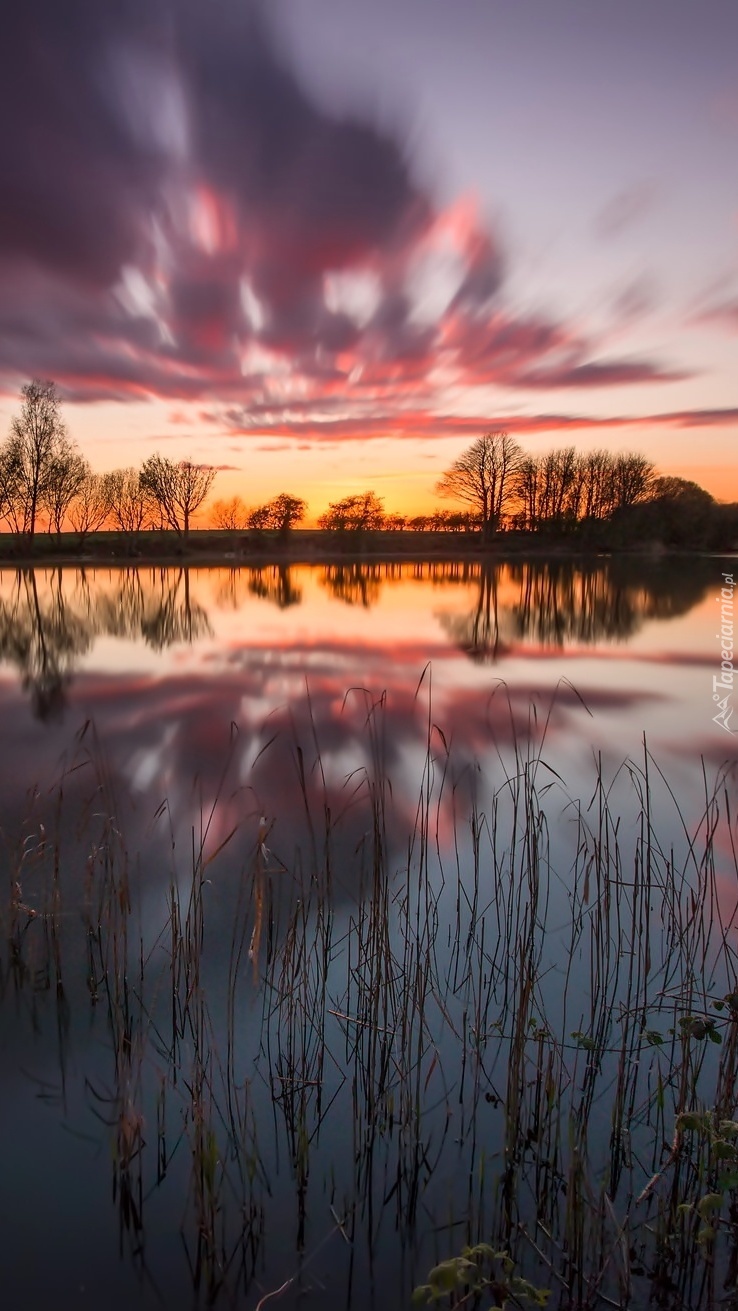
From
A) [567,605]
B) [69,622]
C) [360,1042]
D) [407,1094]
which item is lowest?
[360,1042]

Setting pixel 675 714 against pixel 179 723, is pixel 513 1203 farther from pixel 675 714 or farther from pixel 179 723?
pixel 675 714

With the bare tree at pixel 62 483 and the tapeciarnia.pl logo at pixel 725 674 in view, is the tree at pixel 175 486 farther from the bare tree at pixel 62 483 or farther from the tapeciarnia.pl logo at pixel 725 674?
the tapeciarnia.pl logo at pixel 725 674

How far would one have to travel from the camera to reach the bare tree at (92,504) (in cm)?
6212

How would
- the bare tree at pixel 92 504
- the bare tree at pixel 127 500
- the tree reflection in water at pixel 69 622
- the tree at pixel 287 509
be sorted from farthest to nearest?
the tree at pixel 287 509, the bare tree at pixel 127 500, the bare tree at pixel 92 504, the tree reflection in water at pixel 69 622

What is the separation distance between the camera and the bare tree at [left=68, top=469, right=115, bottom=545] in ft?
204

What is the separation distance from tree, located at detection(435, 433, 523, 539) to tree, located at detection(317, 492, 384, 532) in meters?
19.5

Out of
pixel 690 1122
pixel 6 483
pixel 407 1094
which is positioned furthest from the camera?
pixel 6 483

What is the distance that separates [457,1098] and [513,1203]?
0.61 meters

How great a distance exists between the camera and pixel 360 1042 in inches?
142

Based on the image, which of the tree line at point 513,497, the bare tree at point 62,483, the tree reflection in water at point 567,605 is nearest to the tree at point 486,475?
the tree line at point 513,497

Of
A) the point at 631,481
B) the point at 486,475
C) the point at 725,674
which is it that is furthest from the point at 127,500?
the point at 725,674

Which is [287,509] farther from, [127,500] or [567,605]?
[567,605]

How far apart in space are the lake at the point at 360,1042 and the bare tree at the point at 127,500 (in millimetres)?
66853

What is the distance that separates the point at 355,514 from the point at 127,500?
25.5 meters
